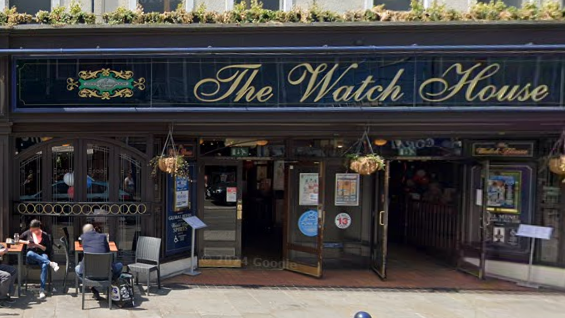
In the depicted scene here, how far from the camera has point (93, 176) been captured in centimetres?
781

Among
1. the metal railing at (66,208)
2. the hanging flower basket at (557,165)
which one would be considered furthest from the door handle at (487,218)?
the metal railing at (66,208)

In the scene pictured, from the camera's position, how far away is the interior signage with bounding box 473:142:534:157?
27.2ft

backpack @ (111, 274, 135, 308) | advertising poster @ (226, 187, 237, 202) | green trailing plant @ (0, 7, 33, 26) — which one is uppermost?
green trailing plant @ (0, 7, 33, 26)

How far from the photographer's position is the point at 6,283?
647 cm

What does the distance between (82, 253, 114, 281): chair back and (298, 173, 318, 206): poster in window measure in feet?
12.0

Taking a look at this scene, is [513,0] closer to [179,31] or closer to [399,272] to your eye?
[399,272]

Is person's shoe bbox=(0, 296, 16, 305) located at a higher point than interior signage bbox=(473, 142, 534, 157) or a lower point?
lower

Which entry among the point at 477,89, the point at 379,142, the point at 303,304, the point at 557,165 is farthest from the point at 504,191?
the point at 303,304

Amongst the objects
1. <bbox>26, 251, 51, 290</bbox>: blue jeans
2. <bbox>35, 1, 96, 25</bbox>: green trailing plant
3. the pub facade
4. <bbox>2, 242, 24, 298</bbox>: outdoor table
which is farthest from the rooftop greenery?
<bbox>26, 251, 51, 290</bbox>: blue jeans

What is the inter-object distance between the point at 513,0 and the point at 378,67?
133 inches

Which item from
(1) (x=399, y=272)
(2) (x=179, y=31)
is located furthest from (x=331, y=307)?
(2) (x=179, y=31)

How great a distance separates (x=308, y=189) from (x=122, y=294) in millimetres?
3761

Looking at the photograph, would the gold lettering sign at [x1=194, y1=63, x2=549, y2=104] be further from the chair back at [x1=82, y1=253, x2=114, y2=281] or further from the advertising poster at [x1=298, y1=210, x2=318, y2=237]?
the chair back at [x1=82, y1=253, x2=114, y2=281]

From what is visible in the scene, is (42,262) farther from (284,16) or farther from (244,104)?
(284,16)
